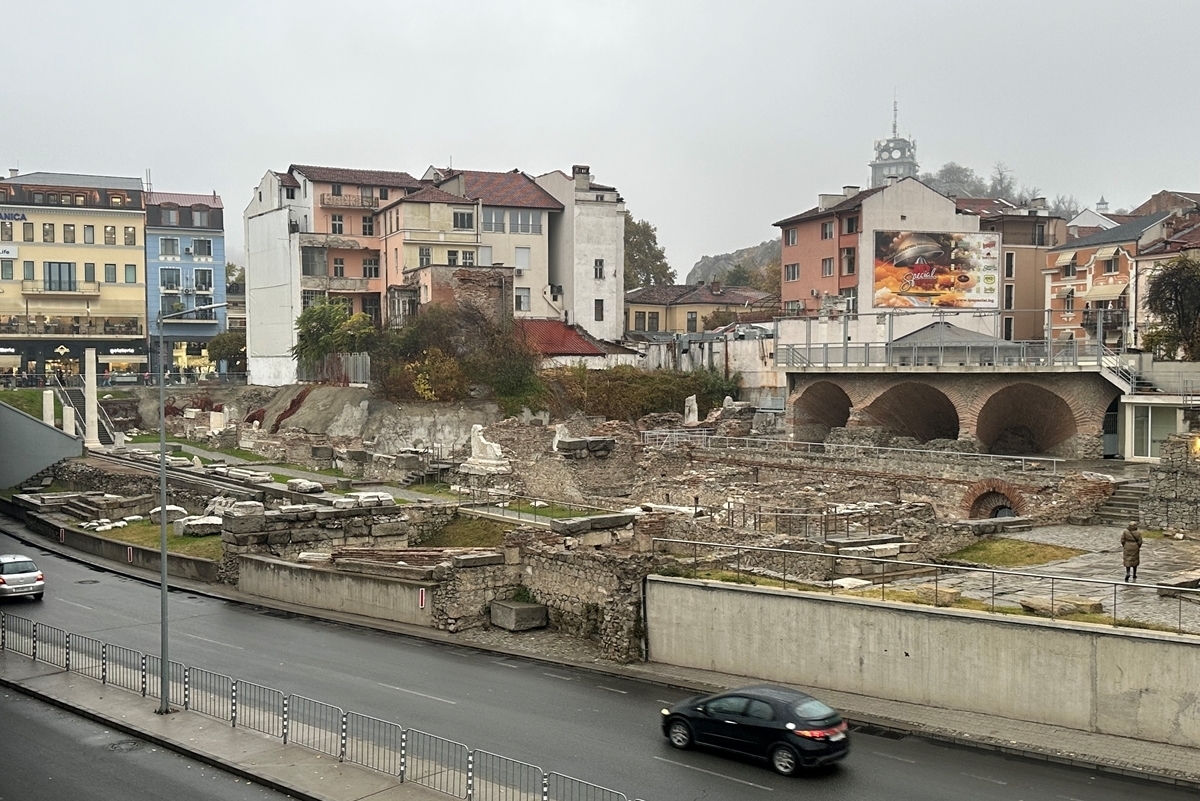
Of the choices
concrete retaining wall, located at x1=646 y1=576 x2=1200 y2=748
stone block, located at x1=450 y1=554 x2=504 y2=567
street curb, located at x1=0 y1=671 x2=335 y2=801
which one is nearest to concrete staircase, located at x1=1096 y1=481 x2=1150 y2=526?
concrete retaining wall, located at x1=646 y1=576 x2=1200 y2=748

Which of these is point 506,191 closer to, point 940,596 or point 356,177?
point 356,177

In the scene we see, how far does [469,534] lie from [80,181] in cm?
7872

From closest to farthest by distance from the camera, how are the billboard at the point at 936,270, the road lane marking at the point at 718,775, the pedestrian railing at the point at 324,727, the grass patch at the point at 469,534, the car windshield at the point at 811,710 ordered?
the pedestrian railing at the point at 324,727 → the road lane marking at the point at 718,775 → the car windshield at the point at 811,710 → the grass patch at the point at 469,534 → the billboard at the point at 936,270

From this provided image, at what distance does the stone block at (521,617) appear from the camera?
27.2 metres

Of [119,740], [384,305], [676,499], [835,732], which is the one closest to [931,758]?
[835,732]

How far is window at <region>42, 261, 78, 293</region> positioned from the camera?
89.9 m

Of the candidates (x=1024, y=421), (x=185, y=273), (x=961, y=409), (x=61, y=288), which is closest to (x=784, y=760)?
(x=961, y=409)

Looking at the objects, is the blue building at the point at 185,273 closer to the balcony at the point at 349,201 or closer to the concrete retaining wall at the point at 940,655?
the balcony at the point at 349,201

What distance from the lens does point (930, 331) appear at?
54094mm

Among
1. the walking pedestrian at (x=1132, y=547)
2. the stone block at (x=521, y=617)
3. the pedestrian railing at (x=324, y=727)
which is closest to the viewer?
the pedestrian railing at (x=324, y=727)

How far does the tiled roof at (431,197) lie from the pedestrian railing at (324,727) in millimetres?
48747

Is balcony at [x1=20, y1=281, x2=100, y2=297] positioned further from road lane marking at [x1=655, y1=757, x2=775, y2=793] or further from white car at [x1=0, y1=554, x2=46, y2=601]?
road lane marking at [x1=655, y1=757, x2=775, y2=793]

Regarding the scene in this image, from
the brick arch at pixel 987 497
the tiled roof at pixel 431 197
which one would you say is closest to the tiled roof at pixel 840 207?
the tiled roof at pixel 431 197

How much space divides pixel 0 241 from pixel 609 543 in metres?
74.2
